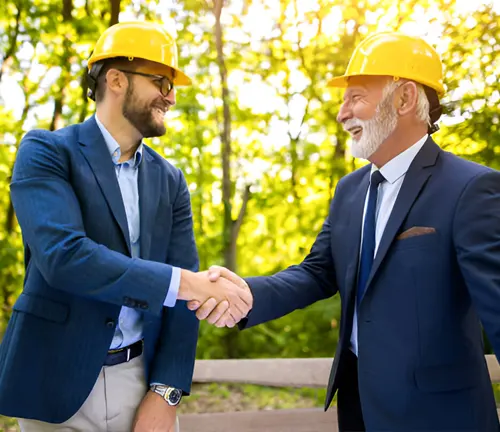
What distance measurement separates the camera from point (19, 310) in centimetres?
176

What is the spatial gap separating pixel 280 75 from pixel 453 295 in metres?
4.19

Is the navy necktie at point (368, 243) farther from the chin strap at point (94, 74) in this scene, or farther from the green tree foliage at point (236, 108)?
the green tree foliage at point (236, 108)

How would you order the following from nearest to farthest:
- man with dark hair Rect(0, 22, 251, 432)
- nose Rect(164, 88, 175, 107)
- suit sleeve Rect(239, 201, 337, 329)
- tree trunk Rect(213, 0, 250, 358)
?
man with dark hair Rect(0, 22, 251, 432), nose Rect(164, 88, 175, 107), suit sleeve Rect(239, 201, 337, 329), tree trunk Rect(213, 0, 250, 358)

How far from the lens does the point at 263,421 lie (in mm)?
2889

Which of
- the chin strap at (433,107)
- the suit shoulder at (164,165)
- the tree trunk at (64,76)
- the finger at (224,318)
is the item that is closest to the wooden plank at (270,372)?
the finger at (224,318)

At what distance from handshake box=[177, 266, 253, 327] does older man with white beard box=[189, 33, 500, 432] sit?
12 mm

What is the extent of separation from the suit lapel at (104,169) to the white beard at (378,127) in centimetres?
96

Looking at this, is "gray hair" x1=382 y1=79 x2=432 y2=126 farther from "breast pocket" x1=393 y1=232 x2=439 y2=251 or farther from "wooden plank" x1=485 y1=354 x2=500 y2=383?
"wooden plank" x1=485 y1=354 x2=500 y2=383

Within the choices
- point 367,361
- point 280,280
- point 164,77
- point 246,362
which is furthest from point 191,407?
point 164,77

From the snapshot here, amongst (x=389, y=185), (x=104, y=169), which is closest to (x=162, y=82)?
(x=104, y=169)

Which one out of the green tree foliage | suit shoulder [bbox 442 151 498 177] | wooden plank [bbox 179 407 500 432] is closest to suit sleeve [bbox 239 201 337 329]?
suit shoulder [bbox 442 151 498 177]

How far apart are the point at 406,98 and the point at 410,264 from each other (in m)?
0.67

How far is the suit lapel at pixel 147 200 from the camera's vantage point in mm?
1924

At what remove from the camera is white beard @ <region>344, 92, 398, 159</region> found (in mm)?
2084
